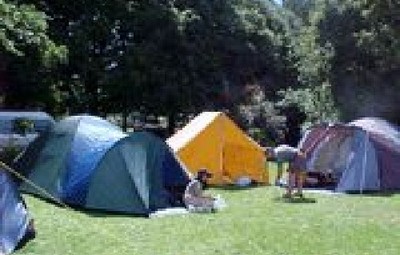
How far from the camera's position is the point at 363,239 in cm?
1253

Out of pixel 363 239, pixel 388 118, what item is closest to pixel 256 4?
pixel 388 118

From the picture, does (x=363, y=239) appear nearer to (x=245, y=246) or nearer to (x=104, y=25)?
(x=245, y=246)

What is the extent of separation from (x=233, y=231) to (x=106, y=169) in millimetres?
3110

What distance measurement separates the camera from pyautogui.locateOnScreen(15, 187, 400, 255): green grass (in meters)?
11.5

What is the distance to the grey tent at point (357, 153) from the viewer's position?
1923 cm

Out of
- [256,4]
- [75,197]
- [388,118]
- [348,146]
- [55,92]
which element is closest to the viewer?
[75,197]

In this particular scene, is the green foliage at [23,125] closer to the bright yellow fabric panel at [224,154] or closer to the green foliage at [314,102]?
the bright yellow fabric panel at [224,154]

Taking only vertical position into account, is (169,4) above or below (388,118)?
above

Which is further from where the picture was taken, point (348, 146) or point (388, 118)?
point (388, 118)

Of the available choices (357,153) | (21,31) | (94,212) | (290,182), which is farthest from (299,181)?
(21,31)

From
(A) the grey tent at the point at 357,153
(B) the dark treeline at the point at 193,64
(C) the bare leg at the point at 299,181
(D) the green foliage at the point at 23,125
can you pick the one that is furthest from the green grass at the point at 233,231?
(B) the dark treeline at the point at 193,64

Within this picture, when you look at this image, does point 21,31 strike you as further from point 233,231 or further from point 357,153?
point 233,231

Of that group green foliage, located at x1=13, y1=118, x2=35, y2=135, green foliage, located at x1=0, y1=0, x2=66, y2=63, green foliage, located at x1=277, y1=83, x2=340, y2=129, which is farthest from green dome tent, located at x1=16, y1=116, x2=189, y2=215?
green foliage, located at x1=277, y1=83, x2=340, y2=129

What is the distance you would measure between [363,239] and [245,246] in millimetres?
2069
